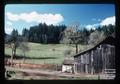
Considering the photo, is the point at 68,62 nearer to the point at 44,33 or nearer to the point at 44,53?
the point at 44,53

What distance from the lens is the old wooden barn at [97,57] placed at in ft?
19.7

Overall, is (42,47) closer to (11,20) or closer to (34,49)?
(34,49)

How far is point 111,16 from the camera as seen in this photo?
237 inches

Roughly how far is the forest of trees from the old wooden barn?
0.32ft

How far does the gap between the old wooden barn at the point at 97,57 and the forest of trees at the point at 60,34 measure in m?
0.10

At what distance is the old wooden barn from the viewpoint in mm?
6016

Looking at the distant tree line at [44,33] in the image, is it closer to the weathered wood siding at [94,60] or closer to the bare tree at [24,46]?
the bare tree at [24,46]

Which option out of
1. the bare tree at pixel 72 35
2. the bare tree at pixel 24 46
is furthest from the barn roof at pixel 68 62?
the bare tree at pixel 24 46

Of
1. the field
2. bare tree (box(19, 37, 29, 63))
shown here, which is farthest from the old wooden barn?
bare tree (box(19, 37, 29, 63))

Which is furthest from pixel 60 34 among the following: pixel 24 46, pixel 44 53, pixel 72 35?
pixel 24 46

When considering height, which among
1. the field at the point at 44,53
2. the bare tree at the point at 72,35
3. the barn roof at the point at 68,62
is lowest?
the barn roof at the point at 68,62

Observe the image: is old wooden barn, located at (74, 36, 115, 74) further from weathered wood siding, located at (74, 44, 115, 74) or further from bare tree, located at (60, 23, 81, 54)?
bare tree, located at (60, 23, 81, 54)

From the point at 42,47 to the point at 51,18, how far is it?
0.38m
